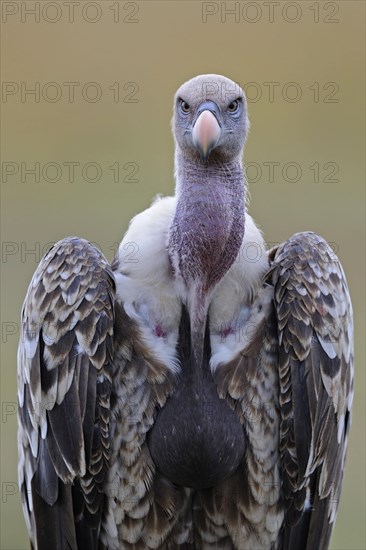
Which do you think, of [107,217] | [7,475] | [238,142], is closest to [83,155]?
[107,217]

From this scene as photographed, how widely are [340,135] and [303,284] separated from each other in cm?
824

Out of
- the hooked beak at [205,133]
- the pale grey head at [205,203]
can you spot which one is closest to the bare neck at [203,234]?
the pale grey head at [205,203]

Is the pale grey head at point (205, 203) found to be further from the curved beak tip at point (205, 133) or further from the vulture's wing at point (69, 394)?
the vulture's wing at point (69, 394)

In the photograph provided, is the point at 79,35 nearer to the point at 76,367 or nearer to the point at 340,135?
the point at 340,135

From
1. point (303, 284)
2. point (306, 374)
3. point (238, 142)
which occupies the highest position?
point (238, 142)

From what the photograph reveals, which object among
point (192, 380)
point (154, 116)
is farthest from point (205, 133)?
point (154, 116)

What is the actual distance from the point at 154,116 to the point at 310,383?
8371 millimetres

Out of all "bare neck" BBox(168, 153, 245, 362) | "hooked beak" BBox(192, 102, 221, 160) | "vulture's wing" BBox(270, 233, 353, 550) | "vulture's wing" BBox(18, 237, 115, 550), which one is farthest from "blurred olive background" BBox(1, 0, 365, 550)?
"hooked beak" BBox(192, 102, 221, 160)

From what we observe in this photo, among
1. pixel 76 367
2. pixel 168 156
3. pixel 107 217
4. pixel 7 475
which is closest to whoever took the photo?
pixel 76 367

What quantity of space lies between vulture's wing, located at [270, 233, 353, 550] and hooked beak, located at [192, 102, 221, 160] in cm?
66

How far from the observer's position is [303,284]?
236 inches

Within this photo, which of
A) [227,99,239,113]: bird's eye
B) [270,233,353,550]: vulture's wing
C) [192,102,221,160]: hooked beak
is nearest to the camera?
[192,102,221,160]: hooked beak

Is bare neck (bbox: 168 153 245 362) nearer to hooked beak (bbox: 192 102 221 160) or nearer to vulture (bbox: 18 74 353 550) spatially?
vulture (bbox: 18 74 353 550)

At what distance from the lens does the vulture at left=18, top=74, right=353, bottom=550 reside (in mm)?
5871
